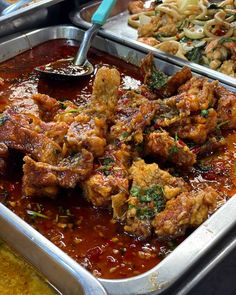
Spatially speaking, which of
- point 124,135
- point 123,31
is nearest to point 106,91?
point 124,135

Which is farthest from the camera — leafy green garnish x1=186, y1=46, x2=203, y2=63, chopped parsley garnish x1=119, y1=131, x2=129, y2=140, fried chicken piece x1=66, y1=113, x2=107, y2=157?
leafy green garnish x1=186, y1=46, x2=203, y2=63

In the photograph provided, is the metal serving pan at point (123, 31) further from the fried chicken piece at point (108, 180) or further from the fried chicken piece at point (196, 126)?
the fried chicken piece at point (108, 180)

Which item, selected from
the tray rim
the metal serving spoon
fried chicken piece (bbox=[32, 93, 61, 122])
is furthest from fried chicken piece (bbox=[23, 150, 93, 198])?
the tray rim

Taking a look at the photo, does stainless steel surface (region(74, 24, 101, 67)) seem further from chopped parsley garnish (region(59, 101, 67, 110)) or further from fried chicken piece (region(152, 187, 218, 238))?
fried chicken piece (region(152, 187, 218, 238))

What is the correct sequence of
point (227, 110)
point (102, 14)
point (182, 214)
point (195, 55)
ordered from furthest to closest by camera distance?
point (102, 14)
point (195, 55)
point (227, 110)
point (182, 214)

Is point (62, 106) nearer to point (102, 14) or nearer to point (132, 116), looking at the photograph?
point (132, 116)
